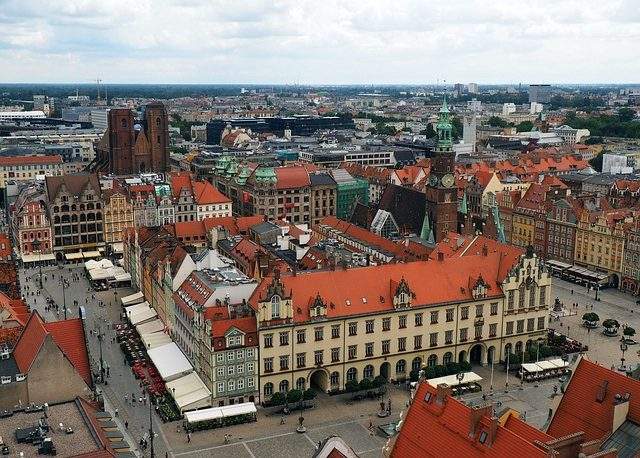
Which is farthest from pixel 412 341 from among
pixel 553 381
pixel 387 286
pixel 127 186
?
pixel 127 186

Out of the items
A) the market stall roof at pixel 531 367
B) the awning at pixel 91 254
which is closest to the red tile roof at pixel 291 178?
the awning at pixel 91 254

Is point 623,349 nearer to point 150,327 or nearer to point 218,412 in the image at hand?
point 218,412

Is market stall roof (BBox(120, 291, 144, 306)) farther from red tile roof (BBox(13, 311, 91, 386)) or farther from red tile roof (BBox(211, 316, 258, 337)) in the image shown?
red tile roof (BBox(13, 311, 91, 386))

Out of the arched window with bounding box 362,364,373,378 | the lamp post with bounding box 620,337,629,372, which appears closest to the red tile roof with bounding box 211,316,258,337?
the arched window with bounding box 362,364,373,378

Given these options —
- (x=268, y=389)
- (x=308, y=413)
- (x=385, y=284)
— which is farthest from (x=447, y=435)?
(x=385, y=284)

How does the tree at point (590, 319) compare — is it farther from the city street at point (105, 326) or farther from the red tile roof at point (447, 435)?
the city street at point (105, 326)

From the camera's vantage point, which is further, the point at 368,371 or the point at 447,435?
the point at 368,371
